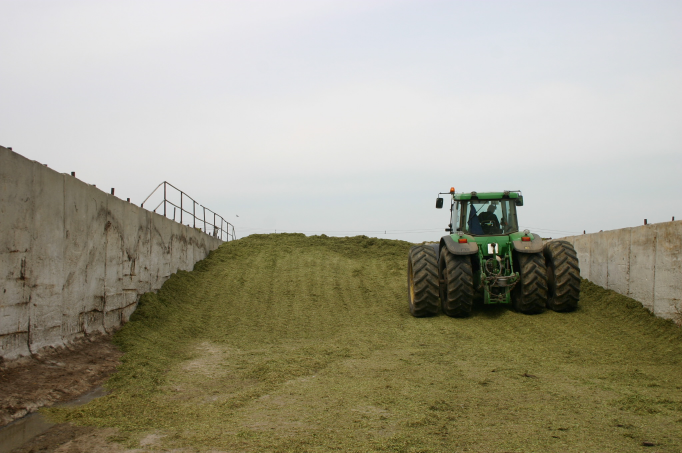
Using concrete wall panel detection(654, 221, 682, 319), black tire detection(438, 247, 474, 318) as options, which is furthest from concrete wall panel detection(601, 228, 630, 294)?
black tire detection(438, 247, 474, 318)

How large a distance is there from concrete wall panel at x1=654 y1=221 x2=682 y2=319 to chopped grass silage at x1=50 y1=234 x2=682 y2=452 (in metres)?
0.26

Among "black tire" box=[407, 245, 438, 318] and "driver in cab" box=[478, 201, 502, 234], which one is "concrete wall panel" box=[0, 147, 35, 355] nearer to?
"black tire" box=[407, 245, 438, 318]

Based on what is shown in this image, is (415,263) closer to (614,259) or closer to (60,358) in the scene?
(614,259)

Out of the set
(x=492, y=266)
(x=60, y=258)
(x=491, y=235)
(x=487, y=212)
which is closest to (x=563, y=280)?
(x=492, y=266)

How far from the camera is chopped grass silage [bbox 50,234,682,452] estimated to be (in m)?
4.43

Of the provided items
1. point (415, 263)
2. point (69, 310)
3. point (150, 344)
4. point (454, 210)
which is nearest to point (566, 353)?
point (415, 263)

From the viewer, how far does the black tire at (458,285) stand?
1041cm

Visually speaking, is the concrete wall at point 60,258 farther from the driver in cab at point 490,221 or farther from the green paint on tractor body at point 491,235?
the driver in cab at point 490,221

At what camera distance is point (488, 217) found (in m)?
11.6

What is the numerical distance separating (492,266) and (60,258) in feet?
24.1

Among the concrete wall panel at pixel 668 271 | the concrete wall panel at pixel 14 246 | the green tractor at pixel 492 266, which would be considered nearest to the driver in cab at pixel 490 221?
the green tractor at pixel 492 266

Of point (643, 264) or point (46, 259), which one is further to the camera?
point (643, 264)

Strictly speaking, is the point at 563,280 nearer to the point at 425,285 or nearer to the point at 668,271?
the point at 668,271

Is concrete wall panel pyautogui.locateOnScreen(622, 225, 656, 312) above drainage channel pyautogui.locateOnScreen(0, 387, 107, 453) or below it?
above
